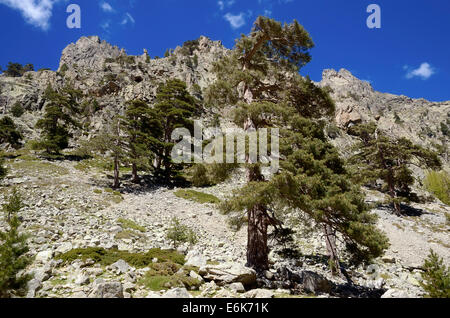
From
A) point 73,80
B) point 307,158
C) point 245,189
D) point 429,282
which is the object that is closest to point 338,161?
point 307,158

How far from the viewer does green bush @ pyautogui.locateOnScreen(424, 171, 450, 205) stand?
159 feet

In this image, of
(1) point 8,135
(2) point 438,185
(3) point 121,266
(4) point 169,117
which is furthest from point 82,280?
(2) point 438,185

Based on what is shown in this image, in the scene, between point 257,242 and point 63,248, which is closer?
point 257,242

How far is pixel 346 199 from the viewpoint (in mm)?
8352

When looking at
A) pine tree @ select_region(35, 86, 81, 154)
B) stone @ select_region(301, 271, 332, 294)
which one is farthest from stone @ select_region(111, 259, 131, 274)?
pine tree @ select_region(35, 86, 81, 154)

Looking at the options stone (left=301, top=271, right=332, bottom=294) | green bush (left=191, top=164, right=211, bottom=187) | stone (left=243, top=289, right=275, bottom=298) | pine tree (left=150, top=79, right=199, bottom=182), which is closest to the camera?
stone (left=243, top=289, right=275, bottom=298)

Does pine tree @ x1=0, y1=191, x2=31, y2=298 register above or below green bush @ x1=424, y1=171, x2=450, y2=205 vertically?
below

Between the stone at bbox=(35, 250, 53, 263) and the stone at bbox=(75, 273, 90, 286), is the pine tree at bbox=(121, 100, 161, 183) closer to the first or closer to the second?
the stone at bbox=(35, 250, 53, 263)

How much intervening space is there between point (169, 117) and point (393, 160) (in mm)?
27973

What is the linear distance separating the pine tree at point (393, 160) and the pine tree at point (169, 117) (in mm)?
21841

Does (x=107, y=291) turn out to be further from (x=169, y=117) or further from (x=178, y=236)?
(x=169, y=117)

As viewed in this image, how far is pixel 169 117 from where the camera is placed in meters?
31.4

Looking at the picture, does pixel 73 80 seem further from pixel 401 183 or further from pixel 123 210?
pixel 401 183

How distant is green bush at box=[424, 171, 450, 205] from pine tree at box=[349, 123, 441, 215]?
28.6 metres
